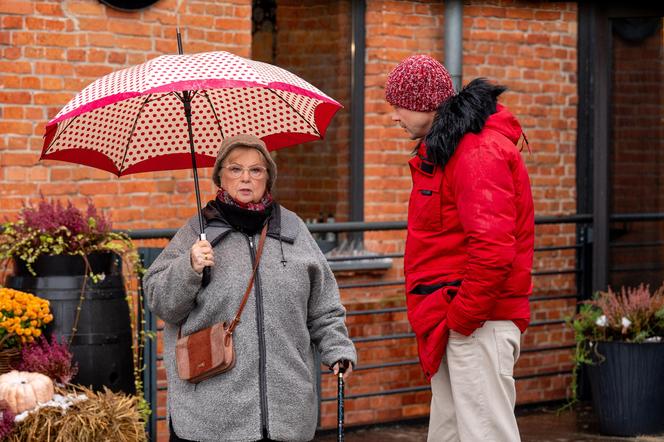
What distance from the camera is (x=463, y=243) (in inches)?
165

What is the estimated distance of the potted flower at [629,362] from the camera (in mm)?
7133

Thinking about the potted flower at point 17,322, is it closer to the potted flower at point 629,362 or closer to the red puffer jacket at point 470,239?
the red puffer jacket at point 470,239

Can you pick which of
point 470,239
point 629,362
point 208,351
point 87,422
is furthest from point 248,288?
point 629,362

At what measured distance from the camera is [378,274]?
7.82 metres

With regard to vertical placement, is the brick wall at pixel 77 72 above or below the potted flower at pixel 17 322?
above

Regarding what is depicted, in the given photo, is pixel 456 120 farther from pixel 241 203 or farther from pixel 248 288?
pixel 248 288

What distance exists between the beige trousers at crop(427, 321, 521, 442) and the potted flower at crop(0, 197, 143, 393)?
6.07 feet

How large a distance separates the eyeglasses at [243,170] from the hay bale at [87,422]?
1.35m

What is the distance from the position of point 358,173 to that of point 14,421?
3569mm

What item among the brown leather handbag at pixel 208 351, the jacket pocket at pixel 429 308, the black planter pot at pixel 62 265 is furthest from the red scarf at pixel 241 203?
the black planter pot at pixel 62 265

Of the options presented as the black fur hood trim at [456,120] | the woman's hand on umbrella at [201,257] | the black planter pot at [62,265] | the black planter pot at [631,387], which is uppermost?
the black fur hood trim at [456,120]

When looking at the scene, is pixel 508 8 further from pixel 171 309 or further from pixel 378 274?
pixel 171 309

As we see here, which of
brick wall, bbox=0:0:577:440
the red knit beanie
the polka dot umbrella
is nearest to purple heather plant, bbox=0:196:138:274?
the polka dot umbrella

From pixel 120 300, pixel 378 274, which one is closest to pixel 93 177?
pixel 120 300
